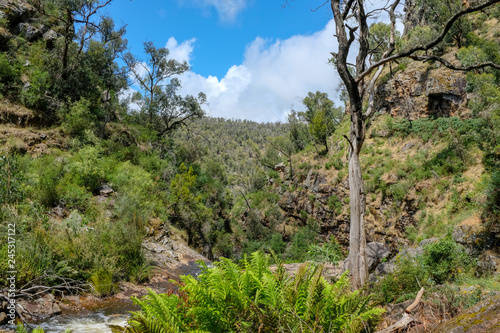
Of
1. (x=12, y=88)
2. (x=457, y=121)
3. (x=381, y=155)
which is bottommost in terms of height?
(x=381, y=155)

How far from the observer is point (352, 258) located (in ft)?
20.3

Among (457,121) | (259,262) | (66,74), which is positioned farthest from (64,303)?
(457,121)

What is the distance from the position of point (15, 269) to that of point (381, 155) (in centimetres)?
2097

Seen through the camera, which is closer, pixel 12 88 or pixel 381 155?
pixel 12 88

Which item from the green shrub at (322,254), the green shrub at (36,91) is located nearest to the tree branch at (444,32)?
the green shrub at (322,254)

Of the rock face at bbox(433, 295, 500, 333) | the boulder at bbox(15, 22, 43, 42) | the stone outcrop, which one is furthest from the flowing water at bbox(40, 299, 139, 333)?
the boulder at bbox(15, 22, 43, 42)

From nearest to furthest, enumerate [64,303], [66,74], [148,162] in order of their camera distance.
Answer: [64,303] < [66,74] < [148,162]

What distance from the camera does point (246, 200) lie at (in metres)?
32.2

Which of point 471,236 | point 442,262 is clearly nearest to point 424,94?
point 471,236

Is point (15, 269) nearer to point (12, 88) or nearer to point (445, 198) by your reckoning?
point (12, 88)

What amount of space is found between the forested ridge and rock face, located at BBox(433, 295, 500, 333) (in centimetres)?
58

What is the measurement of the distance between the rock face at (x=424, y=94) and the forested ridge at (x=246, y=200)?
12 cm

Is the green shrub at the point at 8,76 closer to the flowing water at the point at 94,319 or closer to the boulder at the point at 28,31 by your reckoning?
the boulder at the point at 28,31

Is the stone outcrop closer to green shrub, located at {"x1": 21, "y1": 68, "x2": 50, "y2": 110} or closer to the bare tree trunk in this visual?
green shrub, located at {"x1": 21, "y1": 68, "x2": 50, "y2": 110}
